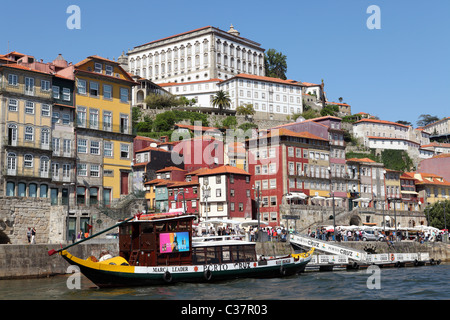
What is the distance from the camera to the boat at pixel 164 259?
29.0 meters

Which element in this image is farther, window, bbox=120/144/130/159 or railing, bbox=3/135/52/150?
window, bbox=120/144/130/159

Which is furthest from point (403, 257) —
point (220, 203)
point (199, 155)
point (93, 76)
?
point (199, 155)

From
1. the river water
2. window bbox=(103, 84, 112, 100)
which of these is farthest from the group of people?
window bbox=(103, 84, 112, 100)

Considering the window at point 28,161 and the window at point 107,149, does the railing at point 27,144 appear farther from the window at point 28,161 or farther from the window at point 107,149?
the window at point 107,149

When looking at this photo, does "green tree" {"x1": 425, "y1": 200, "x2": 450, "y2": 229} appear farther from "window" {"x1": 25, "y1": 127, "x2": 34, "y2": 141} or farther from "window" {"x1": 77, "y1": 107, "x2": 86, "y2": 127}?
"window" {"x1": 25, "y1": 127, "x2": 34, "y2": 141}

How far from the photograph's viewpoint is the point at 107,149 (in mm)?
55938

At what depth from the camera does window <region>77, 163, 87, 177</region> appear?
53344mm

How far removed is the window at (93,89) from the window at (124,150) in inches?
236

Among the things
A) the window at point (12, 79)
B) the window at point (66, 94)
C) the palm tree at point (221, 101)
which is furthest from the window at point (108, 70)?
the palm tree at point (221, 101)

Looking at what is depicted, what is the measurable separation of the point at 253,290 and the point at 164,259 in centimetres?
570

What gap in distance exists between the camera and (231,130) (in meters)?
110

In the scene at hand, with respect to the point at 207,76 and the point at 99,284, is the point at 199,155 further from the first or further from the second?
the point at 207,76

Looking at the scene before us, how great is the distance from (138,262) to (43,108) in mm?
25900

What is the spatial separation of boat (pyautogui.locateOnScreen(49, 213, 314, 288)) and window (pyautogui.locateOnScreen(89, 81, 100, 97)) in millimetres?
27125
